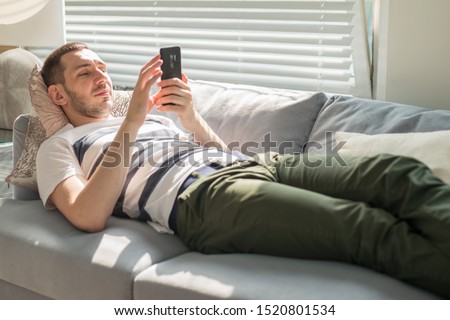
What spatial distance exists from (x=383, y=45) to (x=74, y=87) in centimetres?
122

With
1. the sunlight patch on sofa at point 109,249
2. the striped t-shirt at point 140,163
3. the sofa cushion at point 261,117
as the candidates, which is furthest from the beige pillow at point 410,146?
the sunlight patch on sofa at point 109,249

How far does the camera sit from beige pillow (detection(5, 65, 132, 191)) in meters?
2.35

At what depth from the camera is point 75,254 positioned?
6.02 feet

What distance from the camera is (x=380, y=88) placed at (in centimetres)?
258

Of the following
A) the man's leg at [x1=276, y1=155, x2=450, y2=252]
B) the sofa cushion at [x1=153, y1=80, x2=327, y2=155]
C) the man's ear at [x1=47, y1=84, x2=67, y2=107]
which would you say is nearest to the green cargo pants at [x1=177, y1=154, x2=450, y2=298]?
the man's leg at [x1=276, y1=155, x2=450, y2=252]

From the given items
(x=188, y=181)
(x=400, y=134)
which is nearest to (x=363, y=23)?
(x=400, y=134)

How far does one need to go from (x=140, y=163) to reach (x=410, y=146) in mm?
876

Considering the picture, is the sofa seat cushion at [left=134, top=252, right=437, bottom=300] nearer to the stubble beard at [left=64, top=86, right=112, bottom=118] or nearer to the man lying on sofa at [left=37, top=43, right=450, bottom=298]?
the man lying on sofa at [left=37, top=43, right=450, bottom=298]

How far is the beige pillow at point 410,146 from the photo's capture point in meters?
1.88

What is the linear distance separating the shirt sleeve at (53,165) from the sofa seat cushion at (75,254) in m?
0.10

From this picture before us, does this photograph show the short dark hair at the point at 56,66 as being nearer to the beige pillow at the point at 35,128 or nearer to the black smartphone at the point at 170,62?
the beige pillow at the point at 35,128

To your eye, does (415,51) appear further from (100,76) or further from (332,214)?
(100,76)

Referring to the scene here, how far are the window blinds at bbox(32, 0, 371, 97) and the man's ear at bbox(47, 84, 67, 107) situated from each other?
97 cm
